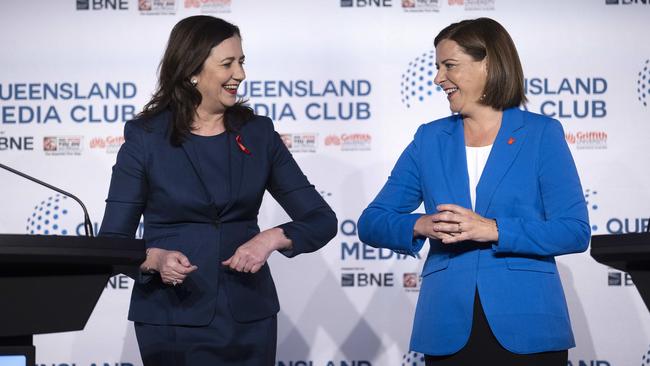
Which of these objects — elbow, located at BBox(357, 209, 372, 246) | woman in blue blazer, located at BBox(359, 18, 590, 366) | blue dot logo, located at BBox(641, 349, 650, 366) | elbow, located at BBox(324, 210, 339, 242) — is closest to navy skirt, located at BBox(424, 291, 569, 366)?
woman in blue blazer, located at BBox(359, 18, 590, 366)

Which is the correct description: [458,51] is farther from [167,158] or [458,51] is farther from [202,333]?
[202,333]

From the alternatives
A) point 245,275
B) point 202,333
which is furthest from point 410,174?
point 202,333

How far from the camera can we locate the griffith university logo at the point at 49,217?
496cm

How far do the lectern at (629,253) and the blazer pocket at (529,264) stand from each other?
0.47 metres

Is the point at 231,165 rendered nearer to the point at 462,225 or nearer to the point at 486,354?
the point at 462,225

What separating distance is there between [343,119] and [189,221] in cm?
210

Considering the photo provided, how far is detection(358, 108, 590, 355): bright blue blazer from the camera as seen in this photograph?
260 cm

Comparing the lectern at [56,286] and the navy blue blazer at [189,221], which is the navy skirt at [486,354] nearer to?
the navy blue blazer at [189,221]

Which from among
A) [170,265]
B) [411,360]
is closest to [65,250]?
[170,265]

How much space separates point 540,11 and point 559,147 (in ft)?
7.73

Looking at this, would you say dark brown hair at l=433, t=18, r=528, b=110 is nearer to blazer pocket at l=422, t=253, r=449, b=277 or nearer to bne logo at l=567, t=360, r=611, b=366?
blazer pocket at l=422, t=253, r=449, b=277

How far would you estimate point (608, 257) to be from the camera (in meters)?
2.09

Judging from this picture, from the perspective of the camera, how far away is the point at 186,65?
302cm

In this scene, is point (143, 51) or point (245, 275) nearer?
point (245, 275)
